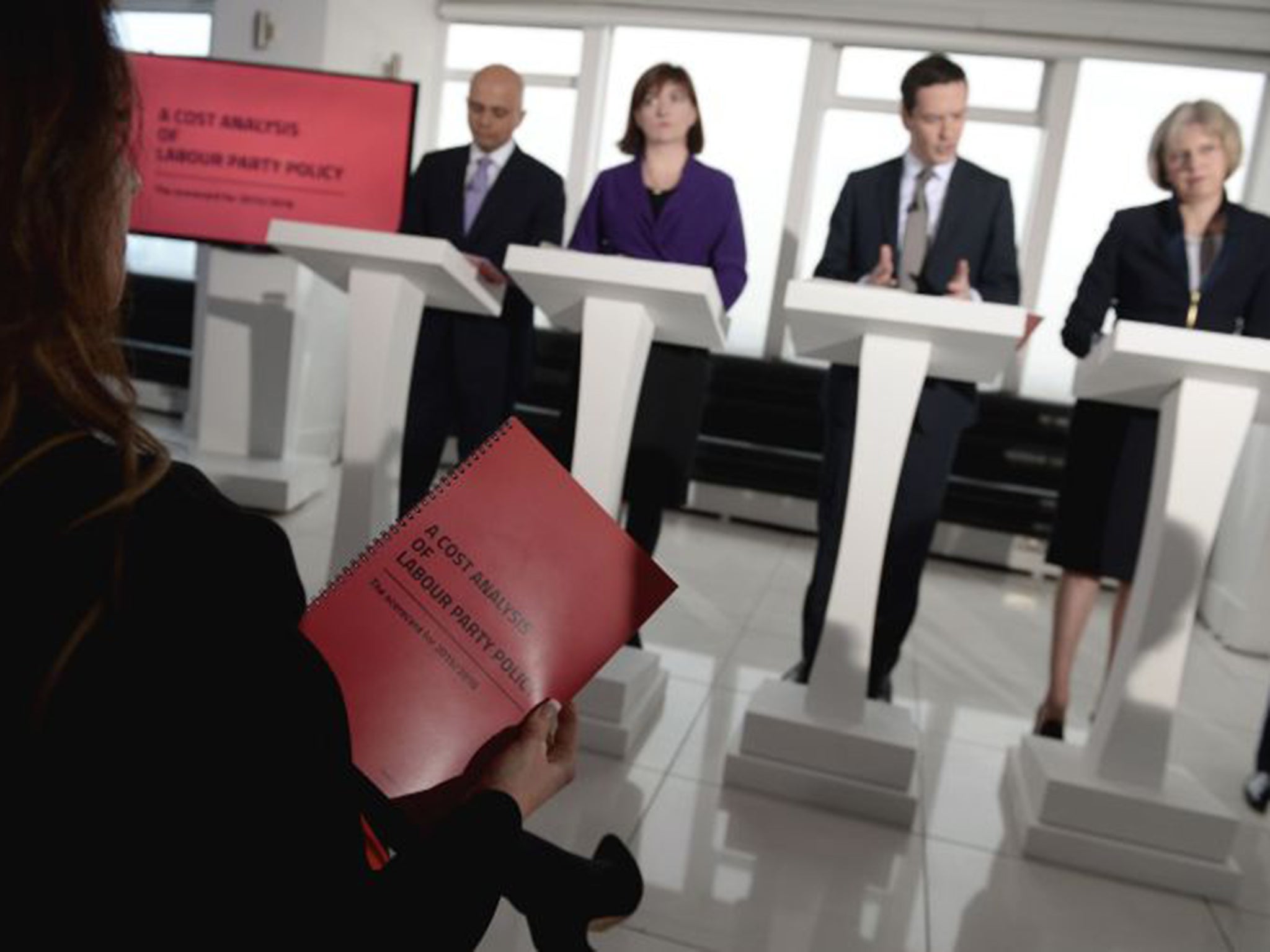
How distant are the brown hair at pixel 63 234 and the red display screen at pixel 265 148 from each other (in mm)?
3329

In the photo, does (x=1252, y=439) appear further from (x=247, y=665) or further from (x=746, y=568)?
(x=247, y=665)

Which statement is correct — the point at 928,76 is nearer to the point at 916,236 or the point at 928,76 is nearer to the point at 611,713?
the point at 916,236

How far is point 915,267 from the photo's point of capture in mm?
2344

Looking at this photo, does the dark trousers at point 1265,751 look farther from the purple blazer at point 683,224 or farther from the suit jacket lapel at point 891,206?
the purple blazer at point 683,224

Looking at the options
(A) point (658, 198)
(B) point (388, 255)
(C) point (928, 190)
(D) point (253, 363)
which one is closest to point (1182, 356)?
(C) point (928, 190)

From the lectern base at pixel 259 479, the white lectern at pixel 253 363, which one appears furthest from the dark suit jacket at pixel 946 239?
the white lectern at pixel 253 363

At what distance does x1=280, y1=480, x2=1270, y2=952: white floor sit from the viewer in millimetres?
1515

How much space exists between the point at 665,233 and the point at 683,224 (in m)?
0.05

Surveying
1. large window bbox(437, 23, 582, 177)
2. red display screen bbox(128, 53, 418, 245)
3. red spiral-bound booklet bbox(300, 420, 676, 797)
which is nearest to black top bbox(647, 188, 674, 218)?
red display screen bbox(128, 53, 418, 245)

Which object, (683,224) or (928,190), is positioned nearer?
(928,190)

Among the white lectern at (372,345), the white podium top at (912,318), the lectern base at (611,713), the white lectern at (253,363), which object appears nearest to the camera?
the white podium top at (912,318)

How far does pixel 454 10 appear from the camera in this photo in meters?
5.34

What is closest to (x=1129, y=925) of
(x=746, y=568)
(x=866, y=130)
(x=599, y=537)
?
(x=599, y=537)

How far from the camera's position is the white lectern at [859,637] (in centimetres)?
181
